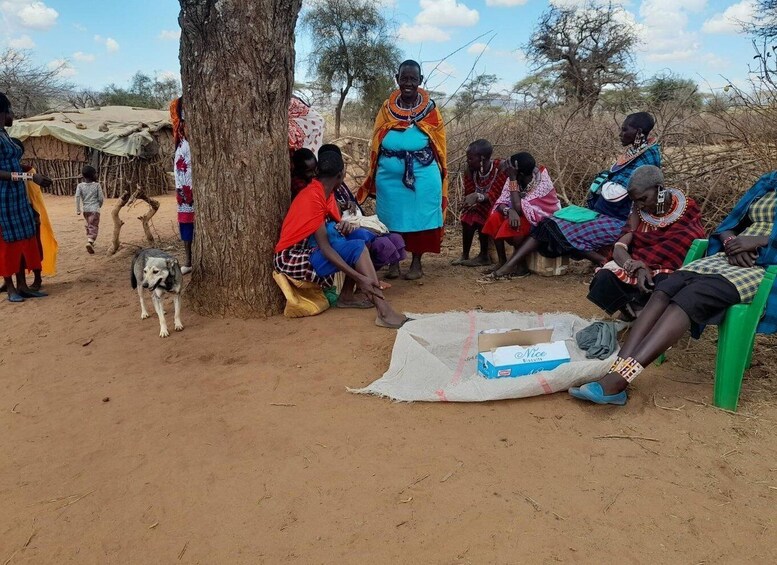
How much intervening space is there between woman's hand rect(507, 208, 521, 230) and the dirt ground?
1.90 metres

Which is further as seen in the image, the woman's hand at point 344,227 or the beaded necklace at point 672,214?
the woman's hand at point 344,227

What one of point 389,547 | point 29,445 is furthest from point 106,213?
point 389,547

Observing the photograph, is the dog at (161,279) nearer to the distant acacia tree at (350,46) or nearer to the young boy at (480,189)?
the young boy at (480,189)

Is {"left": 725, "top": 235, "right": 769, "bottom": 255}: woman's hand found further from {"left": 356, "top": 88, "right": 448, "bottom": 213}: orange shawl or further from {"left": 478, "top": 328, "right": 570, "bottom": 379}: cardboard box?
{"left": 356, "top": 88, "right": 448, "bottom": 213}: orange shawl

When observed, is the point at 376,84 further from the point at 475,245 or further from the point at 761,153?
the point at 761,153

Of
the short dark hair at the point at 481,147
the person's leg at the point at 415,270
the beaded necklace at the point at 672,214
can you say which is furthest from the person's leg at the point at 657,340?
the short dark hair at the point at 481,147

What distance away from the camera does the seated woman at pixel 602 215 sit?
450cm

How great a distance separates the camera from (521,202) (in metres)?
5.14

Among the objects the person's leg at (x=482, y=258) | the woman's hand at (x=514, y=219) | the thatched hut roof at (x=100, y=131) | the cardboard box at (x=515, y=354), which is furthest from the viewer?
the thatched hut roof at (x=100, y=131)

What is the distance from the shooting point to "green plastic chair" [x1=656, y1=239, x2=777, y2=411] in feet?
8.58

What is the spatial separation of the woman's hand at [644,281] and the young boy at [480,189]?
229cm

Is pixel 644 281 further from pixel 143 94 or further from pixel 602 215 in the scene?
pixel 143 94

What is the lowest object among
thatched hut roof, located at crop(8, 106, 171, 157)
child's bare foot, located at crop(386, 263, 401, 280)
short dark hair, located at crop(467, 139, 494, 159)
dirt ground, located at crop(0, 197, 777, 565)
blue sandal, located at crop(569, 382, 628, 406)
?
dirt ground, located at crop(0, 197, 777, 565)

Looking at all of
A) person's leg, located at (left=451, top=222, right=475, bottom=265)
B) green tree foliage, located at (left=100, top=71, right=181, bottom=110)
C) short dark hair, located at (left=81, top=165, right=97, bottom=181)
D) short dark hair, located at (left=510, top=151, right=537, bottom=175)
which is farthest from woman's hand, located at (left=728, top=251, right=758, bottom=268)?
green tree foliage, located at (left=100, top=71, right=181, bottom=110)
